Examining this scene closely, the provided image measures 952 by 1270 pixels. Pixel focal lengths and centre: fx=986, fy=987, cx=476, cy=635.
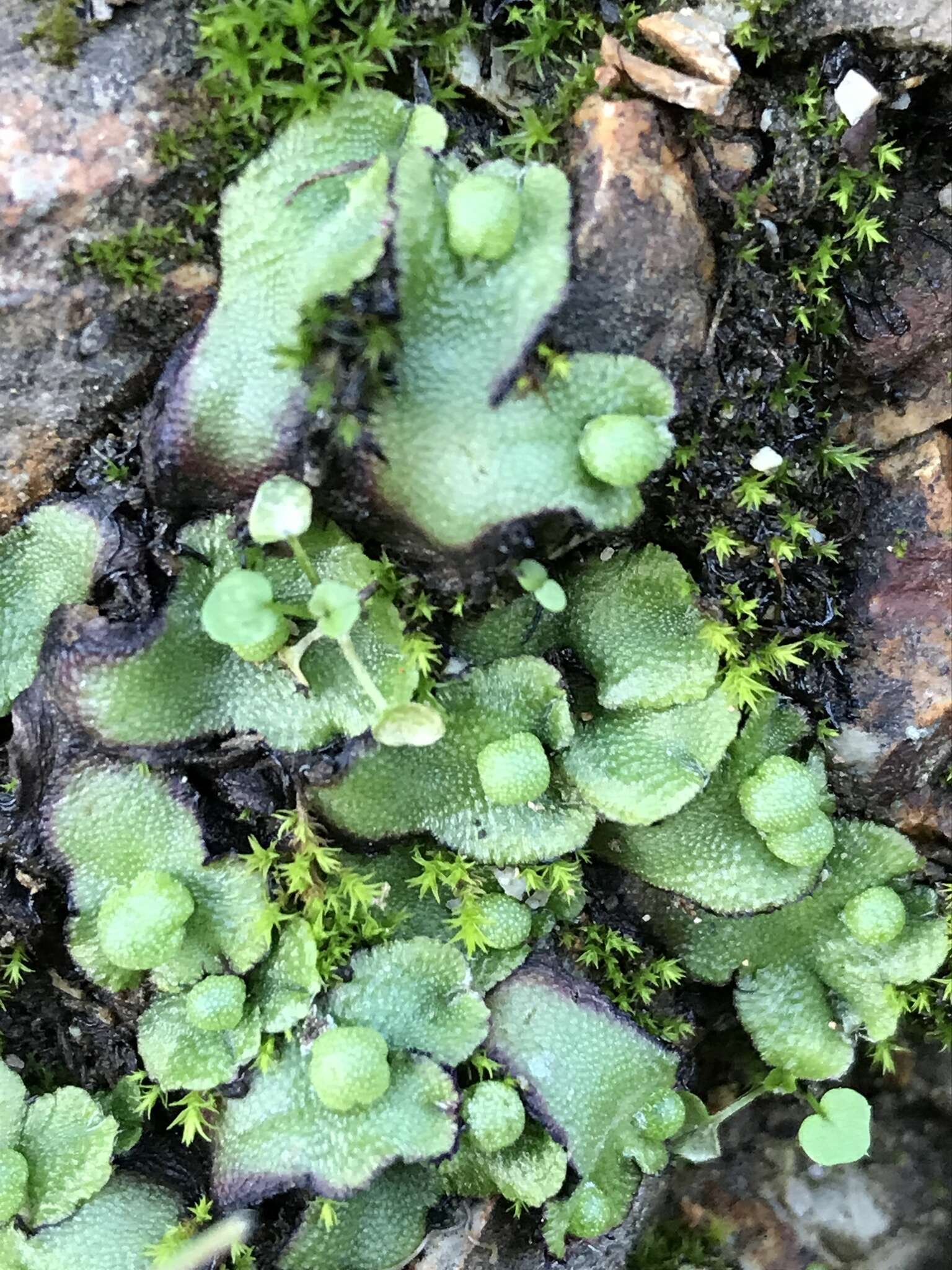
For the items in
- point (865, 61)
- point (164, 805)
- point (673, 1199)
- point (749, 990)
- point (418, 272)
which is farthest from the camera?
point (673, 1199)

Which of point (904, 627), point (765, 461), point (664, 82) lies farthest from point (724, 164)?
point (904, 627)

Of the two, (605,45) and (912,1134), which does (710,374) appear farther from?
(912,1134)

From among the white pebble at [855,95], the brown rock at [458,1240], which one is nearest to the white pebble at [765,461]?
the white pebble at [855,95]

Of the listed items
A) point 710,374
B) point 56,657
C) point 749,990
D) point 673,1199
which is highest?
point 710,374

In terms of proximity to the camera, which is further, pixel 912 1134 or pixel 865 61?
pixel 912 1134

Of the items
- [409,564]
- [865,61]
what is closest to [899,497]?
[865,61]

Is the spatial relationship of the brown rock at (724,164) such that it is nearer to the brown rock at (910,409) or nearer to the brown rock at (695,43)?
the brown rock at (695,43)

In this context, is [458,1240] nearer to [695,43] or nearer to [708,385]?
[708,385]

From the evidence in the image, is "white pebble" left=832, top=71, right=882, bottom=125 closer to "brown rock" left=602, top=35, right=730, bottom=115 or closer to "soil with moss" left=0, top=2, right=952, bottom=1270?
"soil with moss" left=0, top=2, right=952, bottom=1270
